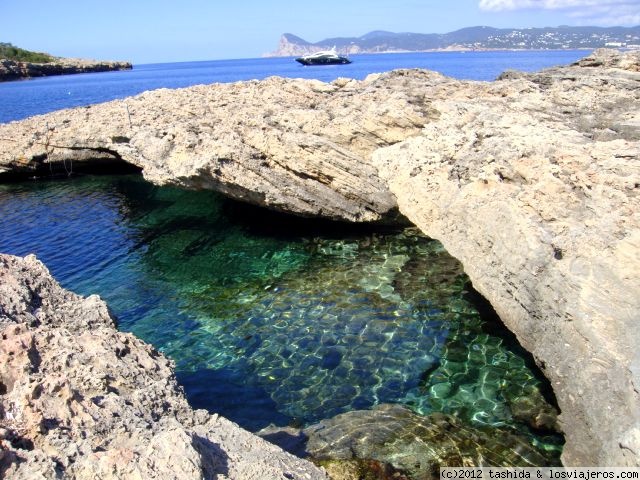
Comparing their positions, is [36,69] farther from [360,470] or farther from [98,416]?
[360,470]

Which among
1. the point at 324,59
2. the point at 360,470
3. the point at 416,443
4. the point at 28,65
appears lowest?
the point at 416,443

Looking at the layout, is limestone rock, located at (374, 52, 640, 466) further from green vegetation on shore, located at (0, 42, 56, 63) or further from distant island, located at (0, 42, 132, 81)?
green vegetation on shore, located at (0, 42, 56, 63)

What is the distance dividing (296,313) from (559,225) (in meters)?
A: 5.96

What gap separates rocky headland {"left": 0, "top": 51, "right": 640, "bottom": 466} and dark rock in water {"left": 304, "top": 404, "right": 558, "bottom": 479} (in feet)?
2.65

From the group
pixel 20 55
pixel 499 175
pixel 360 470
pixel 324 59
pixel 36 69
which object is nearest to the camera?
pixel 360 470

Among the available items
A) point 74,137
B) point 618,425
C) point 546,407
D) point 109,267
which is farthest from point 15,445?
point 74,137

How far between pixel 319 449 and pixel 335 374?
243 cm

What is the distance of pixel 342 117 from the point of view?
48.0ft

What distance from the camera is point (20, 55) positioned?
456 feet

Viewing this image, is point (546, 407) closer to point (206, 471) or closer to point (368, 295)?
point (368, 295)

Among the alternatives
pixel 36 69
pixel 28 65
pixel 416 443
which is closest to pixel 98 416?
pixel 416 443

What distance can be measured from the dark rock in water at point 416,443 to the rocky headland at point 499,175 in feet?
2.65

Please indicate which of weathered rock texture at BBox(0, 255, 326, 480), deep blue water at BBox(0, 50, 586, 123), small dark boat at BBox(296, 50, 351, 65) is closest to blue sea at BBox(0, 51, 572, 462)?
weathered rock texture at BBox(0, 255, 326, 480)

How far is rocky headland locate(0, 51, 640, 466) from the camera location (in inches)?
265
